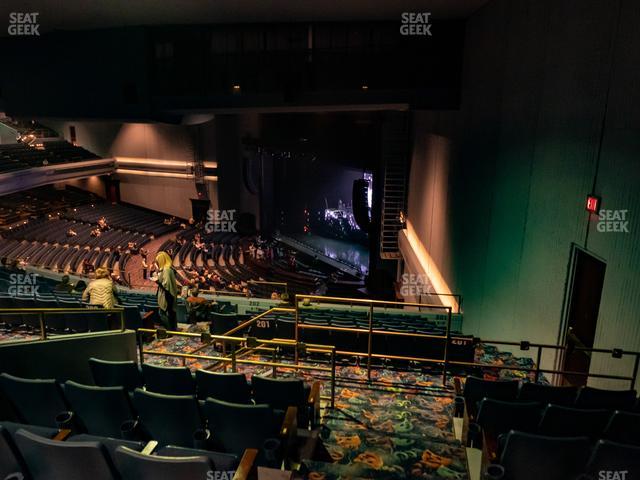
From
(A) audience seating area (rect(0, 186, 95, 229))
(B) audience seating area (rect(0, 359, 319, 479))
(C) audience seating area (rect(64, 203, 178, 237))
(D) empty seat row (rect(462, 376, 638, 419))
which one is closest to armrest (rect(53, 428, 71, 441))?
(B) audience seating area (rect(0, 359, 319, 479))

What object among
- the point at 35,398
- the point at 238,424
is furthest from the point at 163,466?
the point at 35,398

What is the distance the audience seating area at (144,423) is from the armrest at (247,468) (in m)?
0.02

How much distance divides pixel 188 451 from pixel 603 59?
5.63 meters

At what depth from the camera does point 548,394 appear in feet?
13.6

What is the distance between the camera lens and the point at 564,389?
4.18 metres

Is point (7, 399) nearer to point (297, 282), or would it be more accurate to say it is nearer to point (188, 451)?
point (188, 451)

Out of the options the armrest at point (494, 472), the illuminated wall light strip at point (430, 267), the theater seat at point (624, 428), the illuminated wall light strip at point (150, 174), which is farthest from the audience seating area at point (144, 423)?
the illuminated wall light strip at point (150, 174)

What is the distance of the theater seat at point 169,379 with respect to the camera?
13.5 ft

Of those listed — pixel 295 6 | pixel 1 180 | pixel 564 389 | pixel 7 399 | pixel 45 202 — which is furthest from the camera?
pixel 45 202

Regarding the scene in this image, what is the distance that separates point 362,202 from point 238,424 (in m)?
16.0

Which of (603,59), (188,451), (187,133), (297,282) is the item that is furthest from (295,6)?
(187,133)

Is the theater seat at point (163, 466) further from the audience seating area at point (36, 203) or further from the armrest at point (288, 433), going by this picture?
the audience seating area at point (36, 203)

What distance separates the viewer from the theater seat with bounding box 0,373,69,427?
12.1ft

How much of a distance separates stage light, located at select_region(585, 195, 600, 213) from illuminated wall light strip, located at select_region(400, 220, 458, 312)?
4.82m
